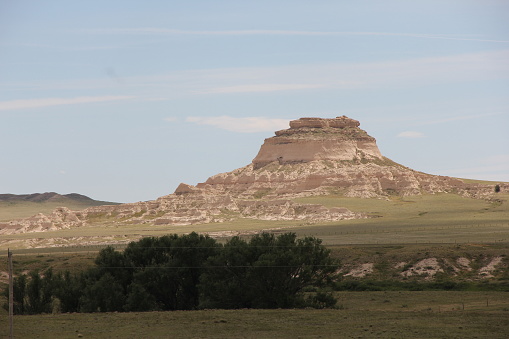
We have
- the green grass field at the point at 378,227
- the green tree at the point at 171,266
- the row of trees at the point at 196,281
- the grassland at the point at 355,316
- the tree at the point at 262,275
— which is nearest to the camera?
the grassland at the point at 355,316

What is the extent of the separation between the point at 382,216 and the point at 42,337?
430 feet

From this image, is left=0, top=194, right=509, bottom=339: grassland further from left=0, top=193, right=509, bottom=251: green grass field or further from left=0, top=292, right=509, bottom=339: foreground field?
left=0, top=193, right=509, bottom=251: green grass field

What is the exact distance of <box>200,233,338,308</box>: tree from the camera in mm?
54438

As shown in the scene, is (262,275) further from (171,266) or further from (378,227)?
(378,227)

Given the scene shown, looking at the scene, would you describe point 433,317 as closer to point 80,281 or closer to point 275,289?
point 275,289

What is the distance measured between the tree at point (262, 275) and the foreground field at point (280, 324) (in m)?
3.61

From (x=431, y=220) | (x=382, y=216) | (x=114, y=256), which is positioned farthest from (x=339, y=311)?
(x=382, y=216)

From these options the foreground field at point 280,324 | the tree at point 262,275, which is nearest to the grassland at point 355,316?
the foreground field at point 280,324

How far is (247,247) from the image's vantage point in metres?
57.1

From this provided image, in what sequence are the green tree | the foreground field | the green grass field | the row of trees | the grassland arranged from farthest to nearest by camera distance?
the green grass field
the green tree
the row of trees
the grassland
the foreground field

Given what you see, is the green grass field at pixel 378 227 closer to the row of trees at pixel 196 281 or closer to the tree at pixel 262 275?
the tree at pixel 262 275

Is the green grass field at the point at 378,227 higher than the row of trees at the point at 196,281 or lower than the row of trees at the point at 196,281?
higher

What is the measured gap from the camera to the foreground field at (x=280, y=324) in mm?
41531

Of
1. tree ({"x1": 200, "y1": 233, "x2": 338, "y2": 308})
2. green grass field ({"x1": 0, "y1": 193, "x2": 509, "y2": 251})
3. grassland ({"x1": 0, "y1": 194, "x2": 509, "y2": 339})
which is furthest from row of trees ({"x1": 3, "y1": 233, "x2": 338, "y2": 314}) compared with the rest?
green grass field ({"x1": 0, "y1": 193, "x2": 509, "y2": 251})
